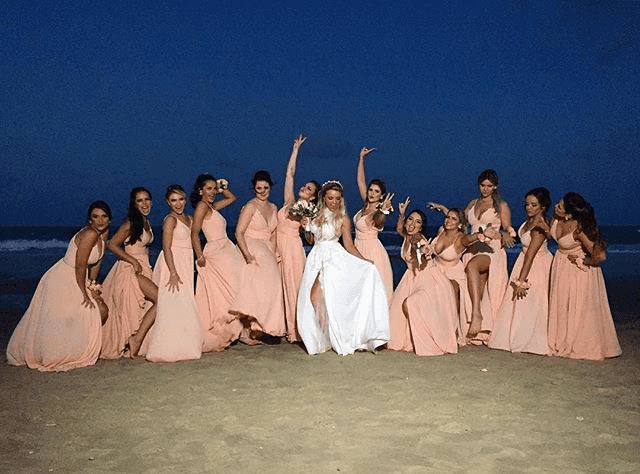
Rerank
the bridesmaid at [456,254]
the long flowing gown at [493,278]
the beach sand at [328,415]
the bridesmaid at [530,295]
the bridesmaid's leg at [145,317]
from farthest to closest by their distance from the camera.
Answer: the long flowing gown at [493,278]
the bridesmaid at [456,254]
the bridesmaid at [530,295]
the bridesmaid's leg at [145,317]
the beach sand at [328,415]

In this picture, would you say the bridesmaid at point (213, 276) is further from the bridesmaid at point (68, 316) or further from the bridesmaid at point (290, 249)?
the bridesmaid at point (68, 316)

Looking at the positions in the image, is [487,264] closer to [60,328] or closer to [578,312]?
[578,312]

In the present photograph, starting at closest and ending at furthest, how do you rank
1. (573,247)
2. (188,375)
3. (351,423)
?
(351,423) < (188,375) < (573,247)

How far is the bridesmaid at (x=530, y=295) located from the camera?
319 inches

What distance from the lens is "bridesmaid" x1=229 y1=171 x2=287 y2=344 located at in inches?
327

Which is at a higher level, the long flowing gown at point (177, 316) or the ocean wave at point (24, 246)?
the long flowing gown at point (177, 316)

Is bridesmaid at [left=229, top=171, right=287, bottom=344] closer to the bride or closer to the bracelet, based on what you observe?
the bride

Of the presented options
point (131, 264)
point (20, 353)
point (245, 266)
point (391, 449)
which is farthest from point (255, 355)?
point (391, 449)

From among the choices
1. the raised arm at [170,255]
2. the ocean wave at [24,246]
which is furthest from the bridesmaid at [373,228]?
the ocean wave at [24,246]

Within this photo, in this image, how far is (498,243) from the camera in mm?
8727

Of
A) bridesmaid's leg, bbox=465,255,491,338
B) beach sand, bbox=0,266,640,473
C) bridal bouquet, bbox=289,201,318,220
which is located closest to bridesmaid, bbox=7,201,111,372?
beach sand, bbox=0,266,640,473

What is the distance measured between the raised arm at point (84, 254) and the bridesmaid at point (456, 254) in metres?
4.55

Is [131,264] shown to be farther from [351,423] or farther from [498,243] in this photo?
[498,243]

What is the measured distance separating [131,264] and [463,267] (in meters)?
4.70
